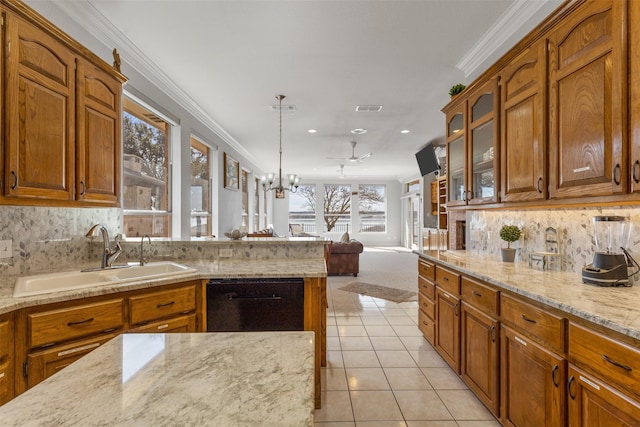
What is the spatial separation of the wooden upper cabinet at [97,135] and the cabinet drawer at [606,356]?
8.93 feet

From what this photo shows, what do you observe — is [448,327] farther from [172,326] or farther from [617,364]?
[172,326]

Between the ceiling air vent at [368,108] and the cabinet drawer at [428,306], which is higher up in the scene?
the ceiling air vent at [368,108]

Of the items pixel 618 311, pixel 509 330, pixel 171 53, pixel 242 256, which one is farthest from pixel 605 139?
pixel 171 53

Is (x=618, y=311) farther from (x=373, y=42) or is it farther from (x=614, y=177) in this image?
(x=373, y=42)

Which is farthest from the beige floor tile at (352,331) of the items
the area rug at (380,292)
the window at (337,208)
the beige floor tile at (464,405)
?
the window at (337,208)

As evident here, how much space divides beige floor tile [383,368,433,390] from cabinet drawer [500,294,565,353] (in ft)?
3.18

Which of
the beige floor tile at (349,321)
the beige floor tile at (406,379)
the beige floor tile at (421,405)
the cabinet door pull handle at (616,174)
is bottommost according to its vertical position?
the beige floor tile at (421,405)

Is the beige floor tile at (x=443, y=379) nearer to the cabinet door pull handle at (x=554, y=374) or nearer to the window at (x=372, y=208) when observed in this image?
the cabinet door pull handle at (x=554, y=374)

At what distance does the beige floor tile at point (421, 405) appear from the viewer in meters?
2.07

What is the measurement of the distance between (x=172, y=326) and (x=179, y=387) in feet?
4.84

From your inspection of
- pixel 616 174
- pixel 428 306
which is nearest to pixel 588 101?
pixel 616 174

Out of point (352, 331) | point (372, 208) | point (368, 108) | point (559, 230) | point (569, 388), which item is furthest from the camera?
point (372, 208)

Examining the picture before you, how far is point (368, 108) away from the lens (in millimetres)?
4496

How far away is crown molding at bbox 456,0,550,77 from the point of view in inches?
90.4
